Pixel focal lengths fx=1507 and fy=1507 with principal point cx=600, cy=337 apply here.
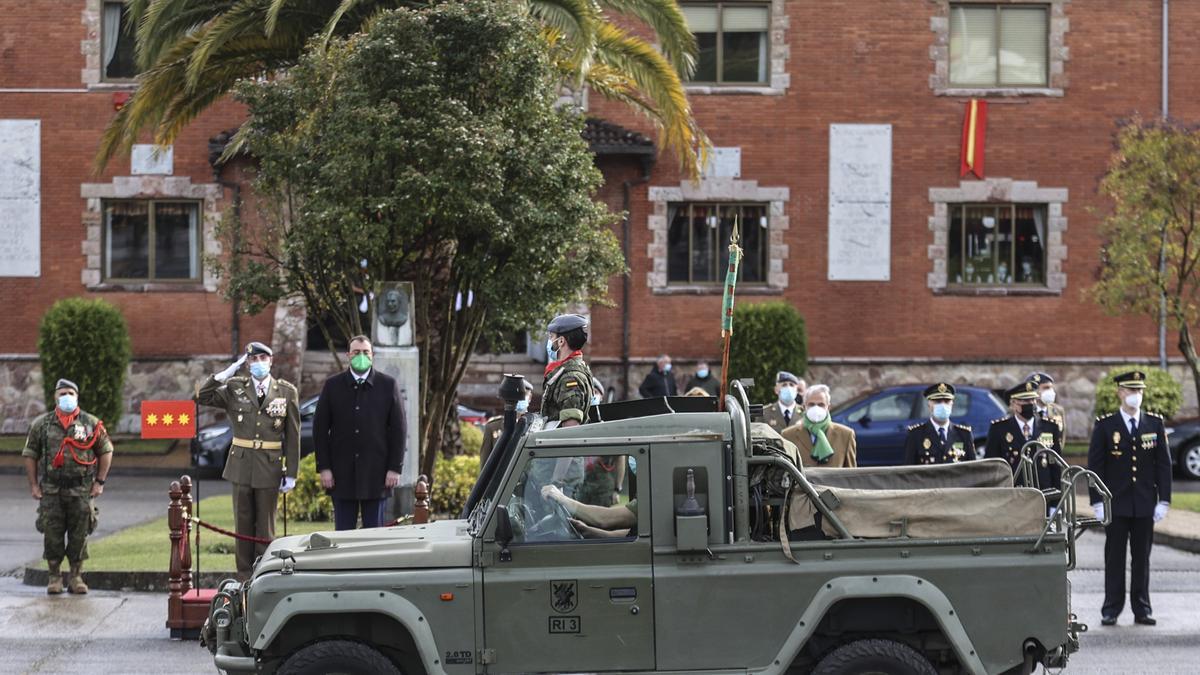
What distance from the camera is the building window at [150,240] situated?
27.9 metres

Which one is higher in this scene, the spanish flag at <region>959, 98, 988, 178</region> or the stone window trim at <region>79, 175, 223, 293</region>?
the spanish flag at <region>959, 98, 988, 178</region>

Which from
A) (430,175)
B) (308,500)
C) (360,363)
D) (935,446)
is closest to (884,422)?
(308,500)

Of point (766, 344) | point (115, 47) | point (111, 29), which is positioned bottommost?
point (766, 344)

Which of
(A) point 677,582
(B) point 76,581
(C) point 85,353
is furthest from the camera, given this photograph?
(C) point 85,353

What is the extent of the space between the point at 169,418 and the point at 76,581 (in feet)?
6.03

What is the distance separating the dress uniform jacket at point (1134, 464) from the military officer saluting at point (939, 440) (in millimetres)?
1136

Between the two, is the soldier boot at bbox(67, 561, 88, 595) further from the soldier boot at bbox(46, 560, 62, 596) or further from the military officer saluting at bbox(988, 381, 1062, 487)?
the military officer saluting at bbox(988, 381, 1062, 487)

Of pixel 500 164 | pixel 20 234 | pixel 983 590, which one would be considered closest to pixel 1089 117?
pixel 500 164

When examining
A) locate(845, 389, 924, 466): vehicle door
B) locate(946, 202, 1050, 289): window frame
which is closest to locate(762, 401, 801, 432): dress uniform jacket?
locate(845, 389, 924, 466): vehicle door

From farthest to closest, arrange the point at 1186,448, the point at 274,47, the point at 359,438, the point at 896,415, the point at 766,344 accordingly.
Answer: the point at 766,344 < the point at 1186,448 < the point at 896,415 < the point at 274,47 < the point at 359,438

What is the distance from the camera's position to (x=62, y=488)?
13.1 metres

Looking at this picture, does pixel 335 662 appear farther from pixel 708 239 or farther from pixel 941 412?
pixel 708 239

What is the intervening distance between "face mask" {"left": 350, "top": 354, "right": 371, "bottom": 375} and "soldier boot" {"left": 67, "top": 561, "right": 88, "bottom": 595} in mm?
3275

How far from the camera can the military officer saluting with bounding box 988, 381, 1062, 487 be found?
12820 mm
